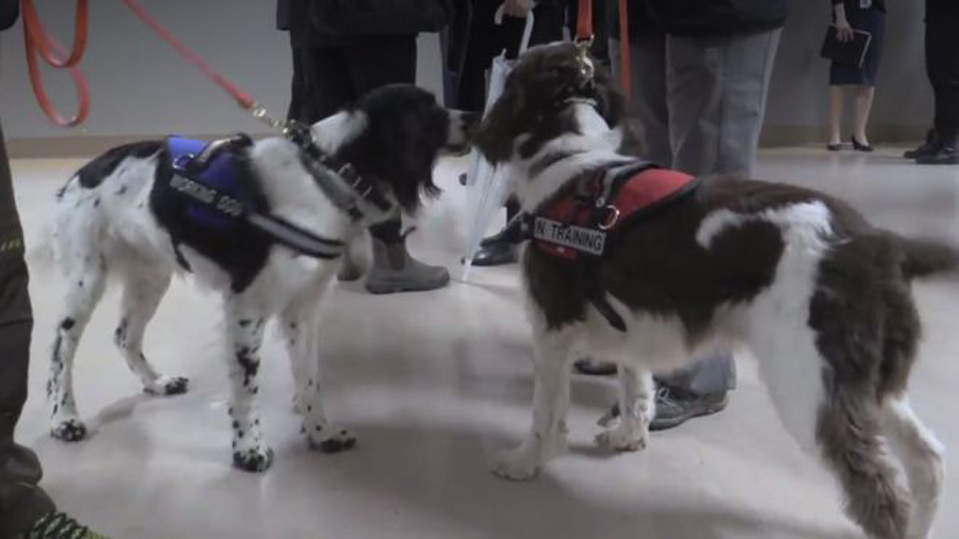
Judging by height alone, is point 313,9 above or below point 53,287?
above

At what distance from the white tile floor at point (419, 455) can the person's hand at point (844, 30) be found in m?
3.92

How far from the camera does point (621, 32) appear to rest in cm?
254

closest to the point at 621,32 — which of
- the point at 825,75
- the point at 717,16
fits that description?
the point at 717,16

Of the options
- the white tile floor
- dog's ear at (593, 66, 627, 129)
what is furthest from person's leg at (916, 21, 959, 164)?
dog's ear at (593, 66, 627, 129)

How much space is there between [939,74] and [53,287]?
19.4 feet

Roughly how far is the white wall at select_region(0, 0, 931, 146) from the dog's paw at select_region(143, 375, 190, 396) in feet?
14.9

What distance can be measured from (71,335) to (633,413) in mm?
1511

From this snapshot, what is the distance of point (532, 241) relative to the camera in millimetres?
2158

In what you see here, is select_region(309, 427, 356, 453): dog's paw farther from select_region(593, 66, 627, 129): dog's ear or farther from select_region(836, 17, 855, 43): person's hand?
select_region(836, 17, 855, 43): person's hand

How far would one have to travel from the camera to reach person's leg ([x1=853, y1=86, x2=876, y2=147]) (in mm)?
7105

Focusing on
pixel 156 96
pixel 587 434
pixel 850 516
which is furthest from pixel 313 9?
pixel 156 96

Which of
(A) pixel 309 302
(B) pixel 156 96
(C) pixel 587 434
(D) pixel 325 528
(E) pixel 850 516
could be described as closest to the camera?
(E) pixel 850 516

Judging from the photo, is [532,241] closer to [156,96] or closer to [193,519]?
[193,519]

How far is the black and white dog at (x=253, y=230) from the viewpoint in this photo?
218cm
